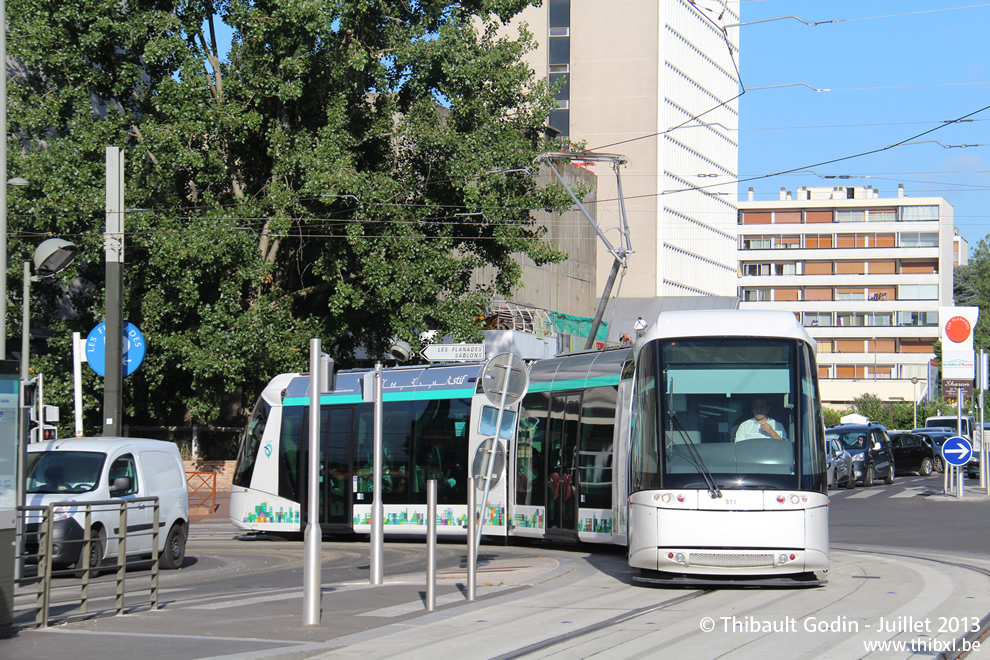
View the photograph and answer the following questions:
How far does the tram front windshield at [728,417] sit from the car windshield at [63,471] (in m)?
7.65

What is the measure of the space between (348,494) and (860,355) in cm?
9462

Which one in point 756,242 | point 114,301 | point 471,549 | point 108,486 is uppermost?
point 756,242

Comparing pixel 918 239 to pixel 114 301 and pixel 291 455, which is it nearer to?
pixel 291 455

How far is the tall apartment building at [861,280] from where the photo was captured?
10694cm

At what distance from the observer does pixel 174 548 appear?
16.8m

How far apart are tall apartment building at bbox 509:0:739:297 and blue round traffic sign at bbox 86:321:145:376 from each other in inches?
1991

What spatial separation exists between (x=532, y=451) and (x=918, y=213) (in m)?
98.9

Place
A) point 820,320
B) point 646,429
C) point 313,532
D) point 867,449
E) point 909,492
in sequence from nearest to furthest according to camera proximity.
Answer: point 313,532
point 646,429
point 909,492
point 867,449
point 820,320

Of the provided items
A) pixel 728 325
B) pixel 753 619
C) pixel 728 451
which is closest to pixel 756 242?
pixel 728 325

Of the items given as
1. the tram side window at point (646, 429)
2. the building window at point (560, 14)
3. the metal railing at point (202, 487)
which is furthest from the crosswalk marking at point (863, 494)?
the building window at point (560, 14)

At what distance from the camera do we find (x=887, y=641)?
865cm

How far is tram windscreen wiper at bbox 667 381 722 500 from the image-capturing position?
11.6 metres

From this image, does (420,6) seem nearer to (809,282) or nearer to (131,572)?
(131,572)

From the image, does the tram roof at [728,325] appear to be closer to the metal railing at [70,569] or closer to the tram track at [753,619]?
the tram track at [753,619]
